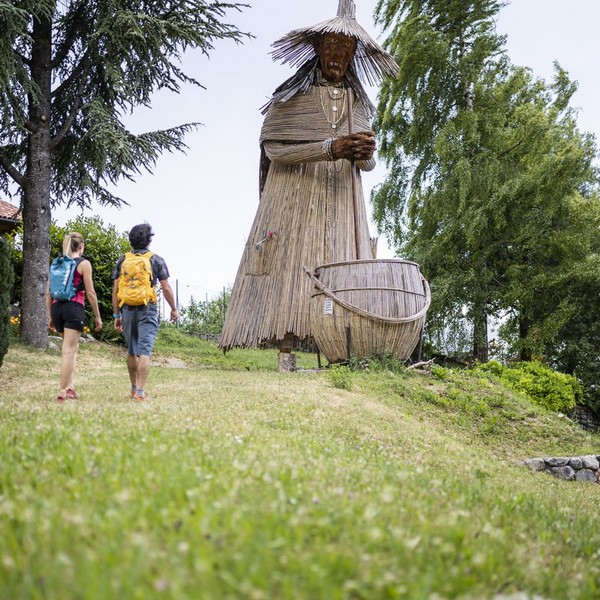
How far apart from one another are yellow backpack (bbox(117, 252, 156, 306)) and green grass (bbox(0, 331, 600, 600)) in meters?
1.21

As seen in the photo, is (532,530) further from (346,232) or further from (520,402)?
(346,232)

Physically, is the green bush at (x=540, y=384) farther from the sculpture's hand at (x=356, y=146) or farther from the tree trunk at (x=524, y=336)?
the sculpture's hand at (x=356, y=146)

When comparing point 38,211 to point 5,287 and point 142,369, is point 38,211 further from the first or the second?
point 142,369

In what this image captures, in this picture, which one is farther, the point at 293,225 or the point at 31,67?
the point at 31,67

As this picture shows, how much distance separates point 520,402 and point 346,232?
13.8 ft

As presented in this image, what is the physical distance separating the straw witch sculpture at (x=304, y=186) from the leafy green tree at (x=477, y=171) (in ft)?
20.2

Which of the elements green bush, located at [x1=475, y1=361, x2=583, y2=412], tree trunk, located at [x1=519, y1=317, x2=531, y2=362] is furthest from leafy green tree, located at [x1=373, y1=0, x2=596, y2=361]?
green bush, located at [x1=475, y1=361, x2=583, y2=412]

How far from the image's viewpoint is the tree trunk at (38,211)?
12.8m

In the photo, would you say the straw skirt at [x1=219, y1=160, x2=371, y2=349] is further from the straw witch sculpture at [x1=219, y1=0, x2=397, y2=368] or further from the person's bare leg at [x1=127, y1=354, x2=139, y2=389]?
the person's bare leg at [x1=127, y1=354, x2=139, y2=389]

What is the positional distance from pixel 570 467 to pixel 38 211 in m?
10.7

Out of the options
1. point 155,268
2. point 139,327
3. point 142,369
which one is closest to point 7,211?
point 155,268

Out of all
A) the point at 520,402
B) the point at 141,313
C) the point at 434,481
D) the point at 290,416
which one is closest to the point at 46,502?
the point at 434,481

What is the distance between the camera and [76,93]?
1459 cm

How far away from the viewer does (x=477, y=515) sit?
3.04 metres
